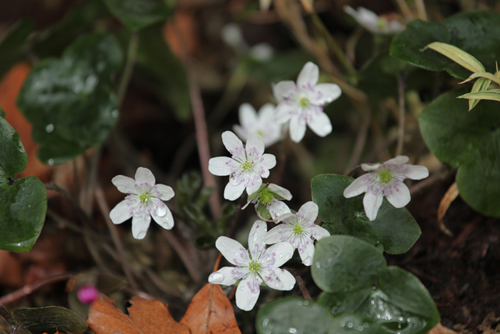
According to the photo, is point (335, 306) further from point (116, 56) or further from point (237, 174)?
point (116, 56)

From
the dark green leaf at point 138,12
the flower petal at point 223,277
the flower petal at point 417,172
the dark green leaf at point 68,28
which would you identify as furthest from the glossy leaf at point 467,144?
the dark green leaf at point 68,28

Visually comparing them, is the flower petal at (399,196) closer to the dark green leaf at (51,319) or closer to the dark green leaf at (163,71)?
the dark green leaf at (51,319)

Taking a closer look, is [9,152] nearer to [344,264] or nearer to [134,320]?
[134,320]

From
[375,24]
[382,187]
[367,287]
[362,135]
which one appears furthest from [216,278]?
[375,24]

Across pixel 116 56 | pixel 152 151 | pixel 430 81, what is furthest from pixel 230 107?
pixel 430 81

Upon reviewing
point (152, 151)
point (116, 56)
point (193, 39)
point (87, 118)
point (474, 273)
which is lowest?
point (152, 151)
